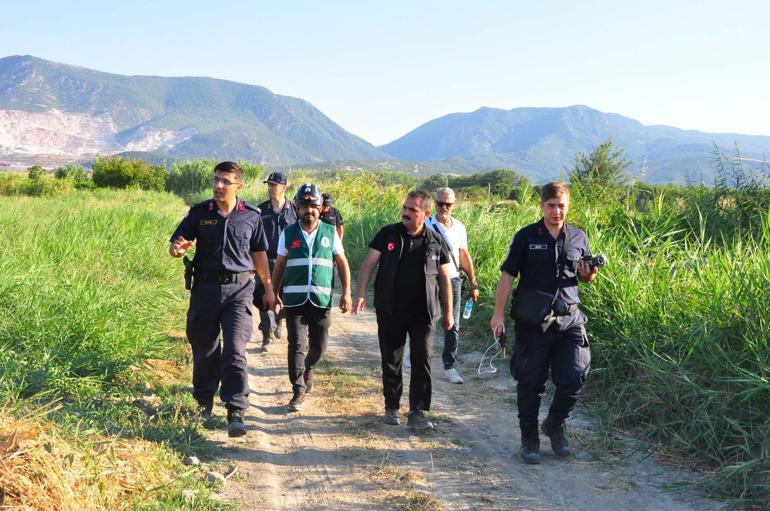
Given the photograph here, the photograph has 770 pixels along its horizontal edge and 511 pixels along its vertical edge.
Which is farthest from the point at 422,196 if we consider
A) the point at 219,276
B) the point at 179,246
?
the point at 179,246

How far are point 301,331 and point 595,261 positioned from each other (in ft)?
8.22

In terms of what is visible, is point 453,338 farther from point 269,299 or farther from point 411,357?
point 269,299

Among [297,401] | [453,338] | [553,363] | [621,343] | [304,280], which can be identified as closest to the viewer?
[553,363]

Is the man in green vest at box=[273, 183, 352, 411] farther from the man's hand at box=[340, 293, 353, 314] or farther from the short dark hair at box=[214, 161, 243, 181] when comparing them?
the short dark hair at box=[214, 161, 243, 181]

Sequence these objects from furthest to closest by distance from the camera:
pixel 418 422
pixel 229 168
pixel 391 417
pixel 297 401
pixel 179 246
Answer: pixel 297 401, pixel 391 417, pixel 418 422, pixel 229 168, pixel 179 246

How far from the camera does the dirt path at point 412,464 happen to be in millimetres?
4141

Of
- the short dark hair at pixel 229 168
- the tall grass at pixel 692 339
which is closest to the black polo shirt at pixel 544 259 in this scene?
the tall grass at pixel 692 339

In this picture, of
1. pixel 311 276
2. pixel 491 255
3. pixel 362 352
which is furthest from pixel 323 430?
pixel 491 255

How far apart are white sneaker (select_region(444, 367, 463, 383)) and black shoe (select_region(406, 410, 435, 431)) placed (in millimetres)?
1534

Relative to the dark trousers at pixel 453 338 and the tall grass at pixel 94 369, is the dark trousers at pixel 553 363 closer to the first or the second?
the dark trousers at pixel 453 338

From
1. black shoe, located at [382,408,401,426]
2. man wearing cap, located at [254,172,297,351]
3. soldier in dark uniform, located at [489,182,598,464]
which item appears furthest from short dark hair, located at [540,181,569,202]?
man wearing cap, located at [254,172,297,351]

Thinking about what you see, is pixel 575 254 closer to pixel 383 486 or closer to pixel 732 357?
pixel 732 357

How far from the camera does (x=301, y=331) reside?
19.0 feet

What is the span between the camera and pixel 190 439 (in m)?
4.77
